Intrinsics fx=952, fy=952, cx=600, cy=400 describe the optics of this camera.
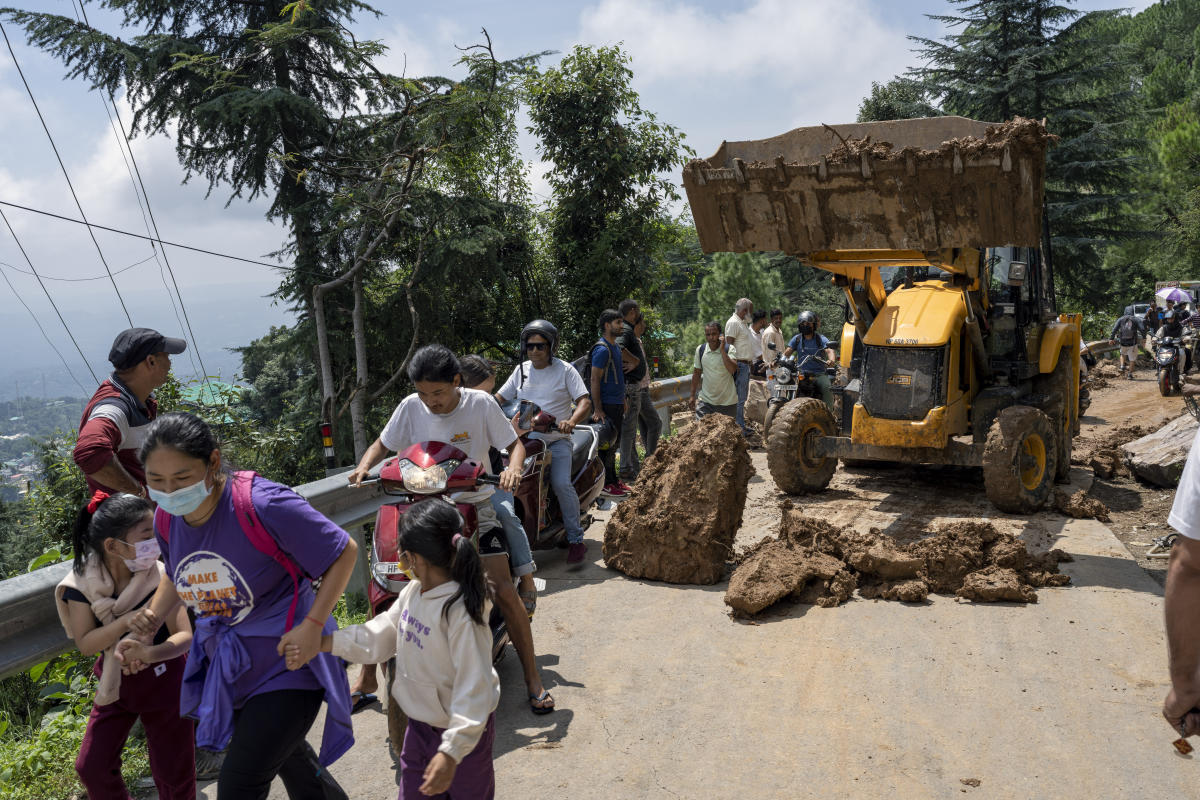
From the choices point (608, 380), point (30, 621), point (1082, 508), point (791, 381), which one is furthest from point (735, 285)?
point (30, 621)

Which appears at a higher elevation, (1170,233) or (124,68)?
(124,68)

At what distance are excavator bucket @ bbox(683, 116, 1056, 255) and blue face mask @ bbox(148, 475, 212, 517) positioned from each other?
6.01 metres

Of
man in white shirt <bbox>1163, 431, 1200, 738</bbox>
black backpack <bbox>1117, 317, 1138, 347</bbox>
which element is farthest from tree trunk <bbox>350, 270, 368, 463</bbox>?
black backpack <bbox>1117, 317, 1138, 347</bbox>

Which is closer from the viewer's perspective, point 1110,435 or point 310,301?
point 1110,435

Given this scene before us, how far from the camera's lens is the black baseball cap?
4.28 m

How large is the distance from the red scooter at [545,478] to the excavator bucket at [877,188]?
2340 millimetres

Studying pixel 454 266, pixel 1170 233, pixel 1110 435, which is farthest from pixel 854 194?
pixel 1170 233

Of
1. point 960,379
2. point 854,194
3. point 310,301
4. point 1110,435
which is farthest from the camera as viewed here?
point 310,301

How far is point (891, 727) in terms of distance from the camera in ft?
15.0

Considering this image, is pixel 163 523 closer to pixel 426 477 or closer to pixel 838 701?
pixel 426 477

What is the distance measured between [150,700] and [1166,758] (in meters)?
4.19

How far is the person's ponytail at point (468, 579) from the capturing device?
302cm

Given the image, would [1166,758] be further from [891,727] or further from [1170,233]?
[1170,233]

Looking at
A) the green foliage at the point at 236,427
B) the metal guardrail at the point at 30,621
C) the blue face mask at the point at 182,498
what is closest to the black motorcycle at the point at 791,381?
the green foliage at the point at 236,427
